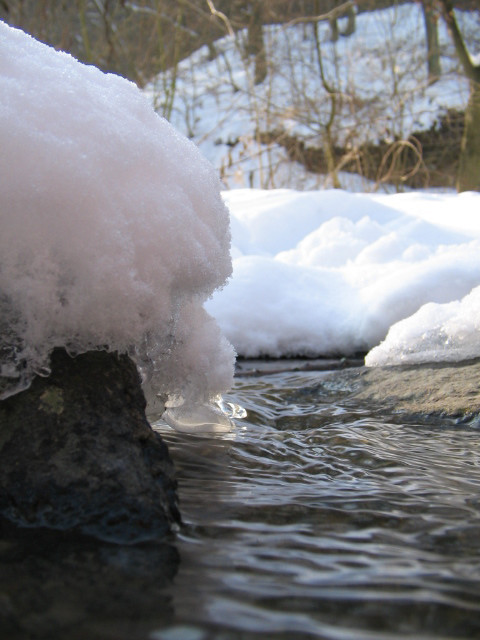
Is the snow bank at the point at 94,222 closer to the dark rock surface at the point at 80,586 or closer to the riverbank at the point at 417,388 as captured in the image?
the dark rock surface at the point at 80,586

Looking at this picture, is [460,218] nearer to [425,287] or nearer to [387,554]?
[425,287]

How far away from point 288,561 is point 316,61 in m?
13.7

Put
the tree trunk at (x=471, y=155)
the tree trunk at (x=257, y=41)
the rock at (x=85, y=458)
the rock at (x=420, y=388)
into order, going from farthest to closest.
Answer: the tree trunk at (x=257, y=41) → the tree trunk at (x=471, y=155) → the rock at (x=420, y=388) → the rock at (x=85, y=458)

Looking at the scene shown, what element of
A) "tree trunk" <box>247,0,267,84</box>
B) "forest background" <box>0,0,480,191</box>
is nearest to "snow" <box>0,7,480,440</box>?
"forest background" <box>0,0,480,191</box>

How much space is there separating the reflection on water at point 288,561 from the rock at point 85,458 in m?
0.07

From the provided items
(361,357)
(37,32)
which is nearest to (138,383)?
(361,357)

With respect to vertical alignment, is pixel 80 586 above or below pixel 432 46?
below

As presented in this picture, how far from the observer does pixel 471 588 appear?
32.3 inches

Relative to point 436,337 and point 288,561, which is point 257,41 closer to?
point 436,337

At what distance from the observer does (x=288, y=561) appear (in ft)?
2.96

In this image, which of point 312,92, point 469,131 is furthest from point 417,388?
point 312,92

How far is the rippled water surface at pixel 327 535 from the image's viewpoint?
737 mm

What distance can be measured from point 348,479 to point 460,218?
4.04 m

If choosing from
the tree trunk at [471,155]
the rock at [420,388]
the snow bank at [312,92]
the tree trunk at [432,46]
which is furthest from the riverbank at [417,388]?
the tree trunk at [432,46]
